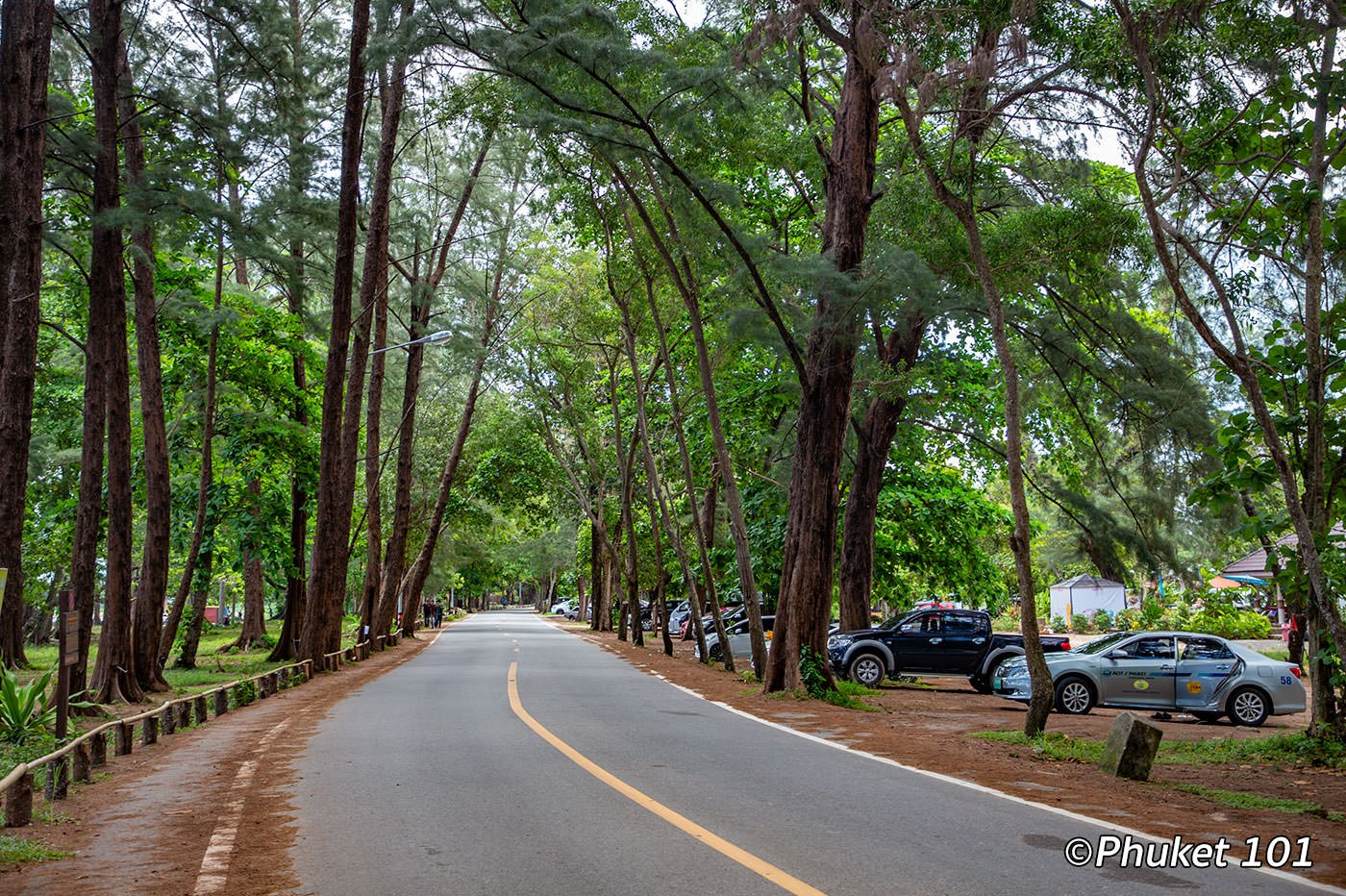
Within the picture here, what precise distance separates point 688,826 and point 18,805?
4.79 meters

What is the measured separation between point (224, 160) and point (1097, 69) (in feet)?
40.9

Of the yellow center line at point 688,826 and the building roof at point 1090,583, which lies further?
the building roof at point 1090,583

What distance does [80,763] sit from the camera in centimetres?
967

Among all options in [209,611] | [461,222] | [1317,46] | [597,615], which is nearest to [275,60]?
[1317,46]

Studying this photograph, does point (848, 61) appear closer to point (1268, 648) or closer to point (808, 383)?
point (808, 383)

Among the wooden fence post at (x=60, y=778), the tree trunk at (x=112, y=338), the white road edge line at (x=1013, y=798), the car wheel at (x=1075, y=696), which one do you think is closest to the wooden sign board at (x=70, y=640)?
the wooden fence post at (x=60, y=778)

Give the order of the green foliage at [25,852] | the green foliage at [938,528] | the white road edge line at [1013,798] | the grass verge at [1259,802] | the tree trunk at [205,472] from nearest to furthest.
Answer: the white road edge line at [1013,798], the green foliage at [25,852], the grass verge at [1259,802], the tree trunk at [205,472], the green foliage at [938,528]

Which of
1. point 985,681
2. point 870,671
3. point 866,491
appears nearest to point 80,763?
point 870,671

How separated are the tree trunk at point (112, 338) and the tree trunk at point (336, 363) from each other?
19.2 ft

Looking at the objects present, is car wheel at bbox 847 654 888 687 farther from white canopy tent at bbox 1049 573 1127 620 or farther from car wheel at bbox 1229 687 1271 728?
white canopy tent at bbox 1049 573 1127 620

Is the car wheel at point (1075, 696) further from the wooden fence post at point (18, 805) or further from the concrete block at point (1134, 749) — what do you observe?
the wooden fence post at point (18, 805)

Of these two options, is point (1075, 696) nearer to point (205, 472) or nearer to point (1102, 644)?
point (1102, 644)

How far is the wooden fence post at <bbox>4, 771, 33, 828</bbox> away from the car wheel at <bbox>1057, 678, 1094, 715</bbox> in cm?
1451

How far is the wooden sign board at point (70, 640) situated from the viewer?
1017 cm
